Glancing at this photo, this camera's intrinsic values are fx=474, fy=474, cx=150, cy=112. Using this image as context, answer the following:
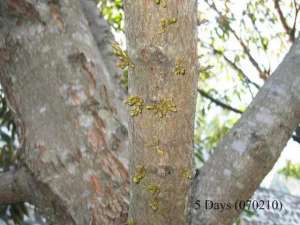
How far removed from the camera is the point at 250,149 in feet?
4.32

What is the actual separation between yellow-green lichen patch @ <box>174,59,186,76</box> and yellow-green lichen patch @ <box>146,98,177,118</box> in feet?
0.19

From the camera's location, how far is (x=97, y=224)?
1.33 meters

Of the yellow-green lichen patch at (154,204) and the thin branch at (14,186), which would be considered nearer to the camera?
the yellow-green lichen patch at (154,204)

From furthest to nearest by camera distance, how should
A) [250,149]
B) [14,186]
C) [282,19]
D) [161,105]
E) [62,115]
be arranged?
1. [282,19]
2. [14,186]
3. [62,115]
4. [250,149]
5. [161,105]

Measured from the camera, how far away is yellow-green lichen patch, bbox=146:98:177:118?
3.00ft

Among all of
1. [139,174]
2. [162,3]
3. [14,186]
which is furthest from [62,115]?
[162,3]

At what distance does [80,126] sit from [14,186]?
1.22 feet

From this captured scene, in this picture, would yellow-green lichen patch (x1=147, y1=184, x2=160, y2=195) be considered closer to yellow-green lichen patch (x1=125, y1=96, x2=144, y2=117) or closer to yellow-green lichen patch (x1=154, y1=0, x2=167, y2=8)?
yellow-green lichen patch (x1=125, y1=96, x2=144, y2=117)

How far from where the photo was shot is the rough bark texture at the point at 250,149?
1.29 meters

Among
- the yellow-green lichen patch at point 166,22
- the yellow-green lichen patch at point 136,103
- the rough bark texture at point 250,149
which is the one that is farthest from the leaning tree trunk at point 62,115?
the yellow-green lichen patch at point 166,22

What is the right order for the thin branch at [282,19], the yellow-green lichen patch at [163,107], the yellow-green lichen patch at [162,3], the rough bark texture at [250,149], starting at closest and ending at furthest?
the yellow-green lichen patch at [162,3]
the yellow-green lichen patch at [163,107]
the rough bark texture at [250,149]
the thin branch at [282,19]

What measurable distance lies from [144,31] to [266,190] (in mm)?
7349

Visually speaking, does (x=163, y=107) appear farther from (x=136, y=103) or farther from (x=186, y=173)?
(x=186, y=173)

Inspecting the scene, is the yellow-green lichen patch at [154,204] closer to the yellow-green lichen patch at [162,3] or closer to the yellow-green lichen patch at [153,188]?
the yellow-green lichen patch at [153,188]
